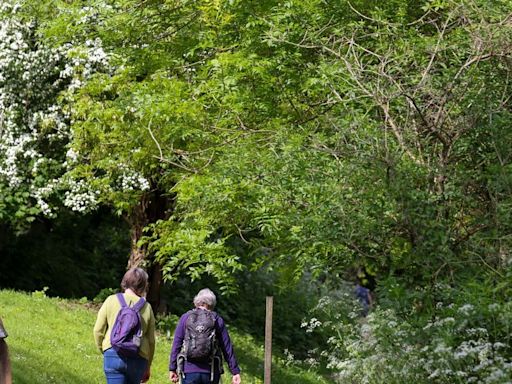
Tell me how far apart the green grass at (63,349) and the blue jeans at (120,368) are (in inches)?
145

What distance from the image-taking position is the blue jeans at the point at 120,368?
8773 mm

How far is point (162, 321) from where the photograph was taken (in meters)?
20.5

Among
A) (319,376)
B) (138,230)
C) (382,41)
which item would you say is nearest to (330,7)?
(382,41)

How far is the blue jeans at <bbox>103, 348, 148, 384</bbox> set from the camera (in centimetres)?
877

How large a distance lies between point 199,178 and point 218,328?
13.5 ft

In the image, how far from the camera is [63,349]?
607 inches

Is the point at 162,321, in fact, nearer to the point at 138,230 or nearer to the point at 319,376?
the point at 138,230

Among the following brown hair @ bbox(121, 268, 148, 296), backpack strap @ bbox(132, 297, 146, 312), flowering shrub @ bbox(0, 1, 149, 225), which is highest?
flowering shrub @ bbox(0, 1, 149, 225)

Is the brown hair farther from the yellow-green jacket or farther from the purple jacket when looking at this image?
the purple jacket

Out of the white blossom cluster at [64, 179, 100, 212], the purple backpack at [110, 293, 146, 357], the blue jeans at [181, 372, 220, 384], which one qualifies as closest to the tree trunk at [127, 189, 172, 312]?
the white blossom cluster at [64, 179, 100, 212]

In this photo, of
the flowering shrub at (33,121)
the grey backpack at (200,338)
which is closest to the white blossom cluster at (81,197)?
the flowering shrub at (33,121)

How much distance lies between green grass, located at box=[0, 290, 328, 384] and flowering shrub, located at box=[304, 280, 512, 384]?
4.56 meters

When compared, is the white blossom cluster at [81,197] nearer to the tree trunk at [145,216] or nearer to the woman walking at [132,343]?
the tree trunk at [145,216]

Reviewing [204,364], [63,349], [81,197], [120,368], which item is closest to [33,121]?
[81,197]
